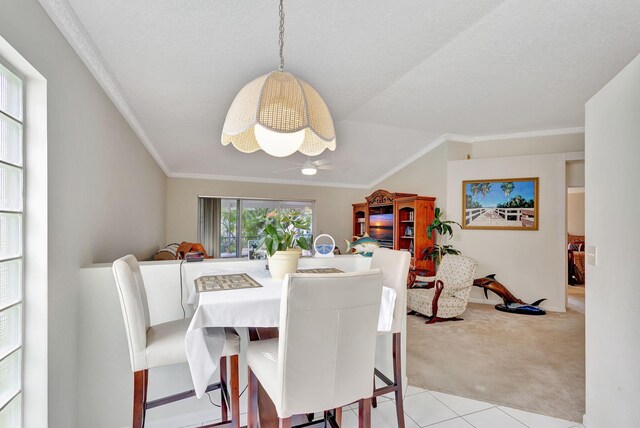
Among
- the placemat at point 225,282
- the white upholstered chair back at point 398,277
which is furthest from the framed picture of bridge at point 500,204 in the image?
the placemat at point 225,282

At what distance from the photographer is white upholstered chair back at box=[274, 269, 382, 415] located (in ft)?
3.60

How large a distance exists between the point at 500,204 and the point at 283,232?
4.29m

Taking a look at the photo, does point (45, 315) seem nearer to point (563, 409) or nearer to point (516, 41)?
point (563, 409)

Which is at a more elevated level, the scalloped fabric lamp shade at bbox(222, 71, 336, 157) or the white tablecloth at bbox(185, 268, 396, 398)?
the scalloped fabric lamp shade at bbox(222, 71, 336, 157)

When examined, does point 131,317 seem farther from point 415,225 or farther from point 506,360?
point 415,225

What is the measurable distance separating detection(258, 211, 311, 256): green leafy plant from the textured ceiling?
1.23 m

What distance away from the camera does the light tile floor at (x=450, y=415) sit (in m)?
1.93

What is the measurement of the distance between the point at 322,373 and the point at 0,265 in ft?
4.33

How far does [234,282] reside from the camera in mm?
1704

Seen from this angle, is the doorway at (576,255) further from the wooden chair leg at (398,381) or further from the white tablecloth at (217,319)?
the white tablecloth at (217,319)

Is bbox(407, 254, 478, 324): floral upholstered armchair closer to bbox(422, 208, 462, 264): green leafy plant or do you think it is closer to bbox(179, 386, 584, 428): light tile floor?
bbox(422, 208, 462, 264): green leafy plant

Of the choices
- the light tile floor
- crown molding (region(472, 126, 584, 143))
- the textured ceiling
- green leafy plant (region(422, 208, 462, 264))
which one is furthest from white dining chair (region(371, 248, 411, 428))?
crown molding (region(472, 126, 584, 143))

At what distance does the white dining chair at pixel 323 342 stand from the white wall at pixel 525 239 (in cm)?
437

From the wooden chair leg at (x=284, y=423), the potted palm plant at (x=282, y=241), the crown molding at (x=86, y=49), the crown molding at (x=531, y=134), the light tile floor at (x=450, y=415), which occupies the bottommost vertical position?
the light tile floor at (x=450, y=415)
